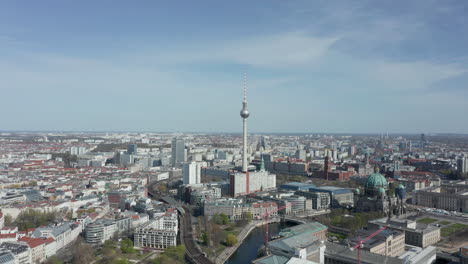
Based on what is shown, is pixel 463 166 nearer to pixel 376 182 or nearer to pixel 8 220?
pixel 376 182

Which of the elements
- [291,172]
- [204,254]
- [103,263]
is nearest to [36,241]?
[103,263]

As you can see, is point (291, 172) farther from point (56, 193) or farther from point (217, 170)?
point (56, 193)

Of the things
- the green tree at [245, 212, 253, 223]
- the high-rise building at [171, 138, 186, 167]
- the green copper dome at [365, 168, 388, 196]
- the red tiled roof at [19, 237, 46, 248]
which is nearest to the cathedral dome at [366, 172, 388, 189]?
the green copper dome at [365, 168, 388, 196]

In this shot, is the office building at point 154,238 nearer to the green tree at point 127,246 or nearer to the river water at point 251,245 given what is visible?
the green tree at point 127,246

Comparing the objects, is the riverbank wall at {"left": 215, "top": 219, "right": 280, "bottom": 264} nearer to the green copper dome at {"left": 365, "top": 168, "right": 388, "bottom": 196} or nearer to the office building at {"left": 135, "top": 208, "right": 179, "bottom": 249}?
the office building at {"left": 135, "top": 208, "right": 179, "bottom": 249}

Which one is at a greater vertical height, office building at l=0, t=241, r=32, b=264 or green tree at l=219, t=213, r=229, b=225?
office building at l=0, t=241, r=32, b=264

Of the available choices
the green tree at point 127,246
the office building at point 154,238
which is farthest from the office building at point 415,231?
the green tree at point 127,246

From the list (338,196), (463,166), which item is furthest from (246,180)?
(463,166)

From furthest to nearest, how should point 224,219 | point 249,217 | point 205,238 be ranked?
point 249,217 → point 224,219 → point 205,238
